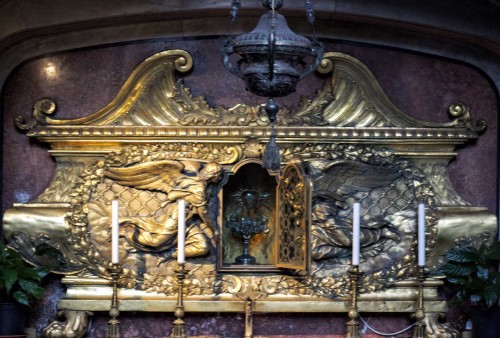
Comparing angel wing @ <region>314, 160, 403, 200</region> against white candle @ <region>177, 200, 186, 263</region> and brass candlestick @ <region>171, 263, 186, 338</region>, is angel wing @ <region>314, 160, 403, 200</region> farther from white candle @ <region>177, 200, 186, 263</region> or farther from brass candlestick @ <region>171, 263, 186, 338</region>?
brass candlestick @ <region>171, 263, 186, 338</region>

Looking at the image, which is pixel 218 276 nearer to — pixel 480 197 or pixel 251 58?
pixel 480 197

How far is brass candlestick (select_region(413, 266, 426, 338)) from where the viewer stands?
7.32 meters

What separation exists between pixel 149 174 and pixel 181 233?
0.52m

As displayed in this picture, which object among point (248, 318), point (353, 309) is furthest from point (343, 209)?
point (248, 318)

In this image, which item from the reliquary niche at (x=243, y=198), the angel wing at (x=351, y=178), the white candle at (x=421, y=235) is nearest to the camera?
the white candle at (x=421, y=235)

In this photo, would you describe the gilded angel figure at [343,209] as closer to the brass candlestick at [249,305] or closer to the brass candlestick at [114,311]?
the brass candlestick at [249,305]

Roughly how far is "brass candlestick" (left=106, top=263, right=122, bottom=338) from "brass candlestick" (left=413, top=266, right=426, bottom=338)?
1.65 meters

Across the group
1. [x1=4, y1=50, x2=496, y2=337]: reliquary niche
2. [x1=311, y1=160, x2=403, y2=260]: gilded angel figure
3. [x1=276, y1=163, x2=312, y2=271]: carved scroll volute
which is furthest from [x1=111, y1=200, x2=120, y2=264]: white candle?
[x1=311, y1=160, x2=403, y2=260]: gilded angel figure

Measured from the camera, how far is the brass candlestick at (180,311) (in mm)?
7195

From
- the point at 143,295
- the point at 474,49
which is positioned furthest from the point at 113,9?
the point at 474,49

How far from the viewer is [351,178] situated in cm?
766

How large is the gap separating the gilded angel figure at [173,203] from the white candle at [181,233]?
0.83 ft

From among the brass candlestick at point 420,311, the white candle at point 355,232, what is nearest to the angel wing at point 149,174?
the white candle at point 355,232

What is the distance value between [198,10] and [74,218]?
1369 mm
